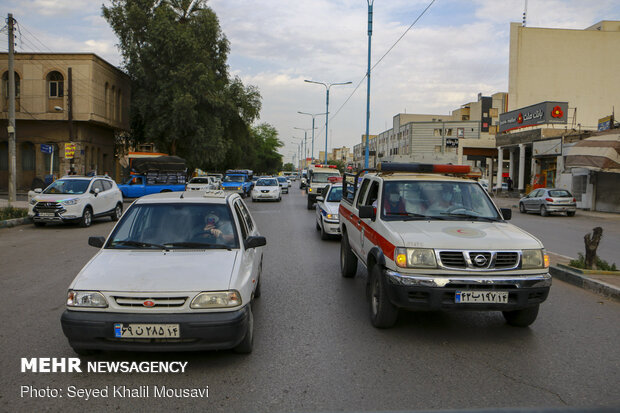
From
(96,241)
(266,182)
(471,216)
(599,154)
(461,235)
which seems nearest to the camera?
(461,235)

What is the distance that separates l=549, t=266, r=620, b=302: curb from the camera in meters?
7.22

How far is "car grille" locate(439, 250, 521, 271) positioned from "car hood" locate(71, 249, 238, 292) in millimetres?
2102

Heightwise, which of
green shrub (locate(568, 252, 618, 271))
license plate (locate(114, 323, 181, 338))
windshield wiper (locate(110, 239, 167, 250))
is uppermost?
windshield wiper (locate(110, 239, 167, 250))

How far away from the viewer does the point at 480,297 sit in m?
4.89

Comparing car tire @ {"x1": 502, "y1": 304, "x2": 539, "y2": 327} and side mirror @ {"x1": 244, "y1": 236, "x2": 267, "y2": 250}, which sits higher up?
side mirror @ {"x1": 244, "y1": 236, "x2": 267, "y2": 250}

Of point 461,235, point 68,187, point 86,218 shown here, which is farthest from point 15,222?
point 461,235

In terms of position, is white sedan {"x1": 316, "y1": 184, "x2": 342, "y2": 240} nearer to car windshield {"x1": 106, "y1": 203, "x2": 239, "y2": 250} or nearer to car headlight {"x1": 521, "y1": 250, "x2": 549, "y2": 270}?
car windshield {"x1": 106, "y1": 203, "x2": 239, "y2": 250}

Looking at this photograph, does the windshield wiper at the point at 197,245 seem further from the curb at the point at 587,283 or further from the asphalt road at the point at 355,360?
the curb at the point at 587,283

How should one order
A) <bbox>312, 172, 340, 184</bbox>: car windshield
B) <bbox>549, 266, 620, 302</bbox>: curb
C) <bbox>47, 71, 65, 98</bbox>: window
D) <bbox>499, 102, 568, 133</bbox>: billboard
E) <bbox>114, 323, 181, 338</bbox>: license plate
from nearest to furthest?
1. <bbox>114, 323, 181, 338</bbox>: license plate
2. <bbox>549, 266, 620, 302</bbox>: curb
3. <bbox>312, 172, 340, 184</bbox>: car windshield
4. <bbox>47, 71, 65, 98</bbox>: window
5. <bbox>499, 102, 568, 133</bbox>: billboard

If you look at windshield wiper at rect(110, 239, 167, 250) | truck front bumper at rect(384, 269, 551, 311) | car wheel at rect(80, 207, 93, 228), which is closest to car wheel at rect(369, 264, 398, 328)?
truck front bumper at rect(384, 269, 551, 311)

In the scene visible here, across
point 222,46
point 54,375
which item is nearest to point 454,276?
point 54,375

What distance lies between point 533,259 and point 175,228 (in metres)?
3.74

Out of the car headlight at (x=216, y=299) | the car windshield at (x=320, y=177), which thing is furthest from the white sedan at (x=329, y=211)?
the car windshield at (x=320, y=177)

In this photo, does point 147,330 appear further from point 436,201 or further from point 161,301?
point 436,201
